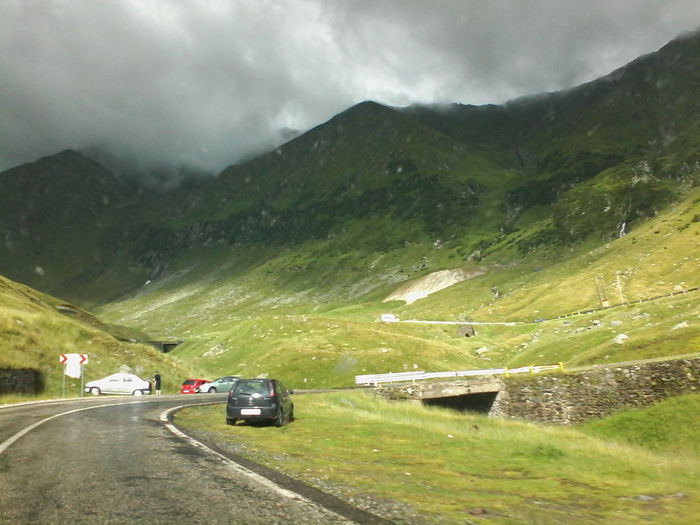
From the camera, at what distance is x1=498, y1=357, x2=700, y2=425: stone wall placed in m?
33.8

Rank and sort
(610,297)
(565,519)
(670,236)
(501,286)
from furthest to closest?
(501,286), (670,236), (610,297), (565,519)

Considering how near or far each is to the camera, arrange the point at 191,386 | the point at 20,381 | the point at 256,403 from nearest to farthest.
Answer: the point at 256,403, the point at 20,381, the point at 191,386

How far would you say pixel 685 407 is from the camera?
105 feet

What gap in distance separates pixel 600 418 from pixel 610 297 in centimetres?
7599

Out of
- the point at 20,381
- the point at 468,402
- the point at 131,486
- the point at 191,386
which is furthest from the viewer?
the point at 191,386

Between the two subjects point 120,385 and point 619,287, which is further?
point 619,287

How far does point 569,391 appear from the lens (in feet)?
123

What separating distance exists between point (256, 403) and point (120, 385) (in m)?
30.3

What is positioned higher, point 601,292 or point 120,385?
point 601,292

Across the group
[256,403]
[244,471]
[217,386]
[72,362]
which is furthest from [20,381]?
[244,471]

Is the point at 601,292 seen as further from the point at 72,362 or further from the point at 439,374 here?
the point at 72,362

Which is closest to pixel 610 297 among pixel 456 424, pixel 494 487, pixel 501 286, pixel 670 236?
pixel 670 236

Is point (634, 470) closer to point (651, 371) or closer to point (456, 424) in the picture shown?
point (456, 424)

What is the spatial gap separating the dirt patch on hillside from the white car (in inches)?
5346
